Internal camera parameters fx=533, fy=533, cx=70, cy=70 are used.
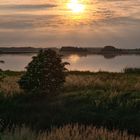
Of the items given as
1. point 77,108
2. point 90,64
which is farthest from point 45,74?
point 90,64

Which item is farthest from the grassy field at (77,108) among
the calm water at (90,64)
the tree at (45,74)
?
the calm water at (90,64)

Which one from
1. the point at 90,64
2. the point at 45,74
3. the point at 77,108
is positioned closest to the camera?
the point at 77,108

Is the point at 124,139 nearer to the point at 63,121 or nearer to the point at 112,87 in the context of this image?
the point at 63,121

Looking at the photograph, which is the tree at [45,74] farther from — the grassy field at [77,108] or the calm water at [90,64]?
the calm water at [90,64]

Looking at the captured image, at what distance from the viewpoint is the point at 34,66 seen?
30641 millimetres

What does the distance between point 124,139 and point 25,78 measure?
662 inches

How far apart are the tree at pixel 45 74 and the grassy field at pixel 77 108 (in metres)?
0.60

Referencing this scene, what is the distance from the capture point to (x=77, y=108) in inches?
961

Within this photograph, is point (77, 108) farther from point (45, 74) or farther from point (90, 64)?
point (90, 64)

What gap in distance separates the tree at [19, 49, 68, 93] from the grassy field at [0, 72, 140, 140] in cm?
60

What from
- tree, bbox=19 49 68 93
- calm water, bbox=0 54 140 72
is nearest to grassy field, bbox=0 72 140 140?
tree, bbox=19 49 68 93

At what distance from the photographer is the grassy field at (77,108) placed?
22062 millimetres

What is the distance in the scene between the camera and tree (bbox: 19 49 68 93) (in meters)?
29.7

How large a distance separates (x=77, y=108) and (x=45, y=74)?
21.5 feet
